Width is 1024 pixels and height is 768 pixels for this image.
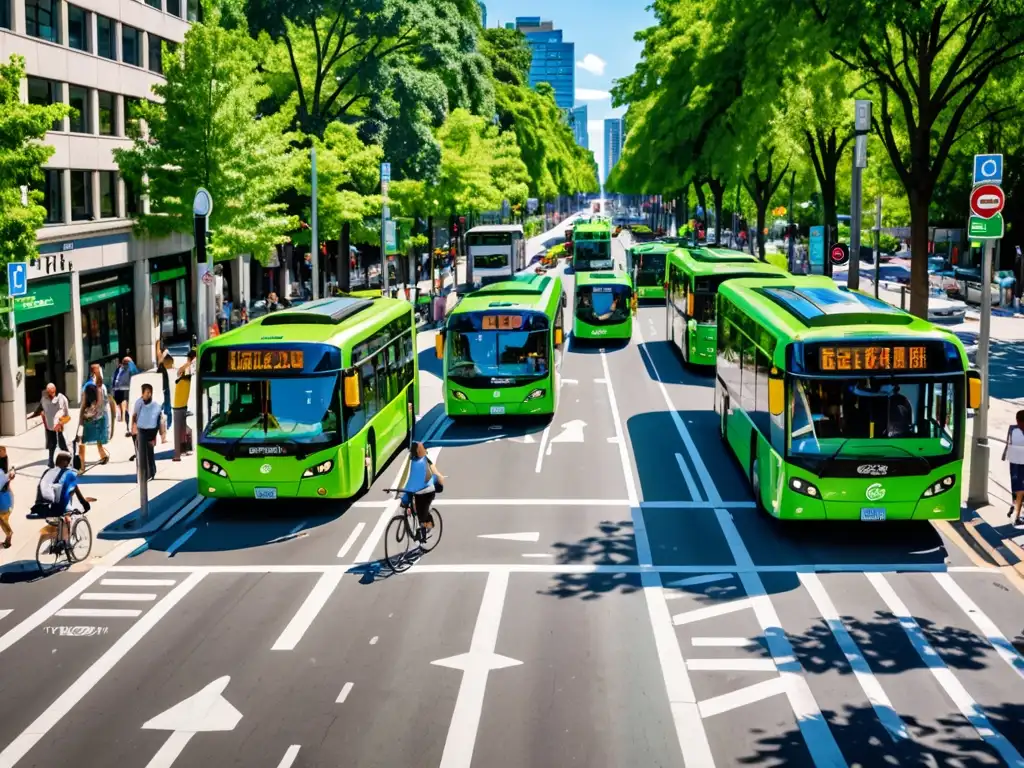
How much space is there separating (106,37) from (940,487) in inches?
1156

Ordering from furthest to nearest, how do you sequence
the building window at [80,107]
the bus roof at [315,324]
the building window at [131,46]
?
the building window at [131,46]
the building window at [80,107]
the bus roof at [315,324]

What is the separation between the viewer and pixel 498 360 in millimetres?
26844

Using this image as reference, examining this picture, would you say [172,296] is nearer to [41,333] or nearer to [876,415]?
[41,333]

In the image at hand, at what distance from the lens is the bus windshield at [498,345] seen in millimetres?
26812

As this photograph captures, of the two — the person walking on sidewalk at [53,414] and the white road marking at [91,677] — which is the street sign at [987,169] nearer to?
the white road marking at [91,677]

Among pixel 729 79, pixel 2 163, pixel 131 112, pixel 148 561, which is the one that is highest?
pixel 729 79

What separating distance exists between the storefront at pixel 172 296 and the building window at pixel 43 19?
971 cm

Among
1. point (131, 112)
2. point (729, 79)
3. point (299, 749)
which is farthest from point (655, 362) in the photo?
point (299, 749)

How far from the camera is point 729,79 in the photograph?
178 ft

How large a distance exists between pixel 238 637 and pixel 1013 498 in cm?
1189

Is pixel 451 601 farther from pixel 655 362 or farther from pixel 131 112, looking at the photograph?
pixel 131 112

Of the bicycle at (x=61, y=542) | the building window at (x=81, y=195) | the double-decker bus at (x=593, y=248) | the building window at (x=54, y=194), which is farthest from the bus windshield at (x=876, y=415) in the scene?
the double-decker bus at (x=593, y=248)

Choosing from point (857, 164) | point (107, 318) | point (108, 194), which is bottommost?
point (107, 318)

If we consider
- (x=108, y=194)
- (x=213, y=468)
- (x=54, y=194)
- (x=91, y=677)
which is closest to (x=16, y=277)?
(x=213, y=468)
